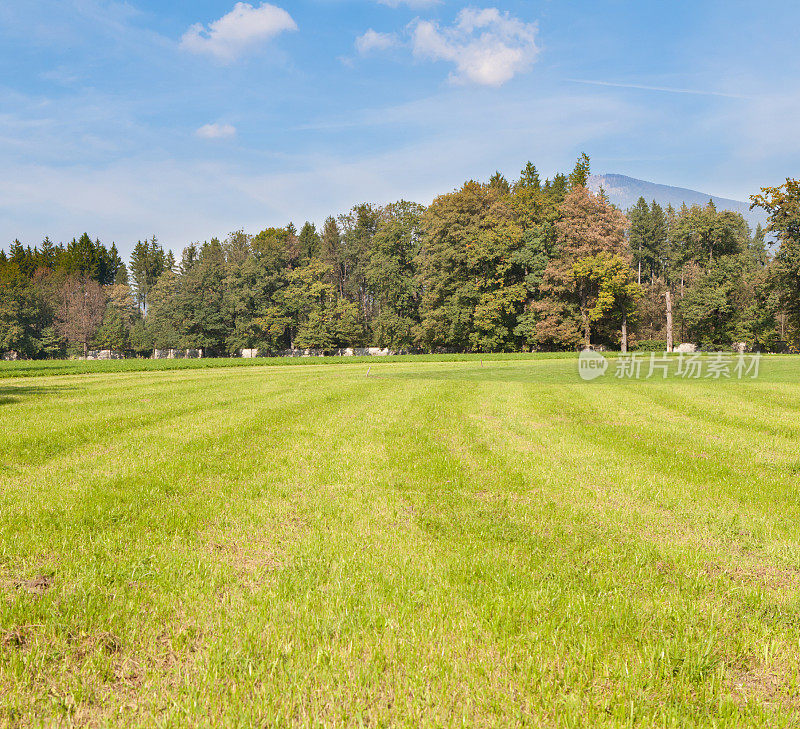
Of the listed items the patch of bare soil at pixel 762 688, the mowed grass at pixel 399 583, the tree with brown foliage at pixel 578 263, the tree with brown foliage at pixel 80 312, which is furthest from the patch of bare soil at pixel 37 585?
the tree with brown foliage at pixel 80 312

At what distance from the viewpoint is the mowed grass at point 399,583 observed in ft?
8.86

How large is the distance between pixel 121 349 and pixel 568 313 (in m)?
74.2

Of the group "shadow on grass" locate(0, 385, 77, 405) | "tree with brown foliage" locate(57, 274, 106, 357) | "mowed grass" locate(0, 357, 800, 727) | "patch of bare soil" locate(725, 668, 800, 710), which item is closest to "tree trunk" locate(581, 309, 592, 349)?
"mowed grass" locate(0, 357, 800, 727)

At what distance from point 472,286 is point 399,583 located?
184ft

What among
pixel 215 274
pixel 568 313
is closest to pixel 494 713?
pixel 568 313

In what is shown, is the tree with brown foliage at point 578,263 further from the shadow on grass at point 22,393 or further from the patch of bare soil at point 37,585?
the patch of bare soil at point 37,585

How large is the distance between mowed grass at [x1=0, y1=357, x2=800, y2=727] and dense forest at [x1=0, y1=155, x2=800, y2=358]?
43.6m

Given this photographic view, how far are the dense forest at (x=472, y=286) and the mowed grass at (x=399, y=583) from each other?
4362 cm

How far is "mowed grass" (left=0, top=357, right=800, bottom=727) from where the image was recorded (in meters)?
2.70

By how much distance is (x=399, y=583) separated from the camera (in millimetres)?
3910

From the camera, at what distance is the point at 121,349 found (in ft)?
277

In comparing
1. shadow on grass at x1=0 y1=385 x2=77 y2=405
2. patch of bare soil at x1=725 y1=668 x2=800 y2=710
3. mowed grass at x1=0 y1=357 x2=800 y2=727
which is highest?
shadow on grass at x1=0 y1=385 x2=77 y2=405

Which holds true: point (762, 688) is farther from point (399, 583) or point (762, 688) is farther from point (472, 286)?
point (472, 286)

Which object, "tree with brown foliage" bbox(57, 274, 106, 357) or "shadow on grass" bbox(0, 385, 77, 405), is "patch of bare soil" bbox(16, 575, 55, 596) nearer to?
"shadow on grass" bbox(0, 385, 77, 405)
